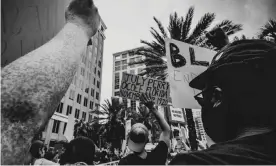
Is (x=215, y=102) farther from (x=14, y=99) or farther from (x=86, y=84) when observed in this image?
(x=86, y=84)

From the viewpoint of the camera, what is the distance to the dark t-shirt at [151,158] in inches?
70.6

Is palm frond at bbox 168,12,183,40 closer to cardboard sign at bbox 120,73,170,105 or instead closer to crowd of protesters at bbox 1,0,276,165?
cardboard sign at bbox 120,73,170,105

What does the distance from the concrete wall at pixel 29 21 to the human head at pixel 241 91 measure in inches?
31.6

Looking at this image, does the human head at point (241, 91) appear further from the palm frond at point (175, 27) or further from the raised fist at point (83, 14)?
the palm frond at point (175, 27)

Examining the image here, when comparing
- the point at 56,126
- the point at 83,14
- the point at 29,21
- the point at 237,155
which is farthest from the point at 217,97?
the point at 56,126

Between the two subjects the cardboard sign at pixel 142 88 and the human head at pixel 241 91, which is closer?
the human head at pixel 241 91

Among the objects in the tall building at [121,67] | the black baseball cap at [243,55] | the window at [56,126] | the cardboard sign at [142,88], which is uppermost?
the tall building at [121,67]

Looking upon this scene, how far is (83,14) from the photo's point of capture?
2.17 feet

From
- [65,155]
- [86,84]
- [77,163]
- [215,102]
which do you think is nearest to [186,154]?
[215,102]

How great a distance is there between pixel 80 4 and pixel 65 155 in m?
1.75

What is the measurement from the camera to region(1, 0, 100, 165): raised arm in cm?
36

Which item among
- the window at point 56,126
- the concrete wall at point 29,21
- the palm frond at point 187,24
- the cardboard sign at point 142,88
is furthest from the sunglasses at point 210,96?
the window at point 56,126

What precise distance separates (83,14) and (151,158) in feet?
5.60

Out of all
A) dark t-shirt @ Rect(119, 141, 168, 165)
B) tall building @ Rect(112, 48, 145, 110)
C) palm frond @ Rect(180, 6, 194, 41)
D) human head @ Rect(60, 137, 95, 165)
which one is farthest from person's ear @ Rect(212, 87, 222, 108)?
tall building @ Rect(112, 48, 145, 110)
